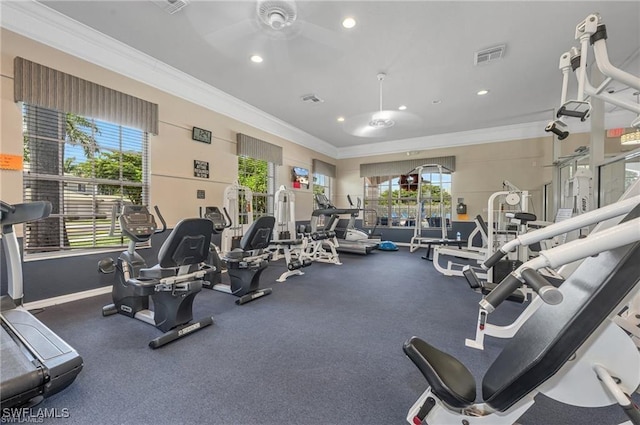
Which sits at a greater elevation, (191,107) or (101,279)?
(191,107)

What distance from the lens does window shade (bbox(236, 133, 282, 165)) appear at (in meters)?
5.55

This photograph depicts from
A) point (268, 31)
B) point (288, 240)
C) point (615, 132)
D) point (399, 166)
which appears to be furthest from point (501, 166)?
point (268, 31)

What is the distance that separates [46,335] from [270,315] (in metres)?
1.78

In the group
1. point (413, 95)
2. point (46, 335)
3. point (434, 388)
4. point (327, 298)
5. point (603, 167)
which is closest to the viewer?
point (434, 388)

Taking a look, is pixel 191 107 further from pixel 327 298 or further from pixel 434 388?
pixel 434 388

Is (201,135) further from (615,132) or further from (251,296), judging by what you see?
(615,132)

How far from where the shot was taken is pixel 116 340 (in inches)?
92.6

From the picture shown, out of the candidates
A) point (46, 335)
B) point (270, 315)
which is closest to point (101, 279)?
point (46, 335)

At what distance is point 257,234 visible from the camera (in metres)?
3.46

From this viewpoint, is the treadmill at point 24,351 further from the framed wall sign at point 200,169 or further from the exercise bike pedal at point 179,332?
the framed wall sign at point 200,169

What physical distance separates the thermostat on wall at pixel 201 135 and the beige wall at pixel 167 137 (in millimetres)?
70

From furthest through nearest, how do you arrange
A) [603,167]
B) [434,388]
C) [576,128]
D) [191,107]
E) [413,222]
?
[413,222] < [576,128] < [191,107] < [603,167] < [434,388]

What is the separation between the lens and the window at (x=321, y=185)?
8.36 m

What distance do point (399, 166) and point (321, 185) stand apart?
2595 mm
